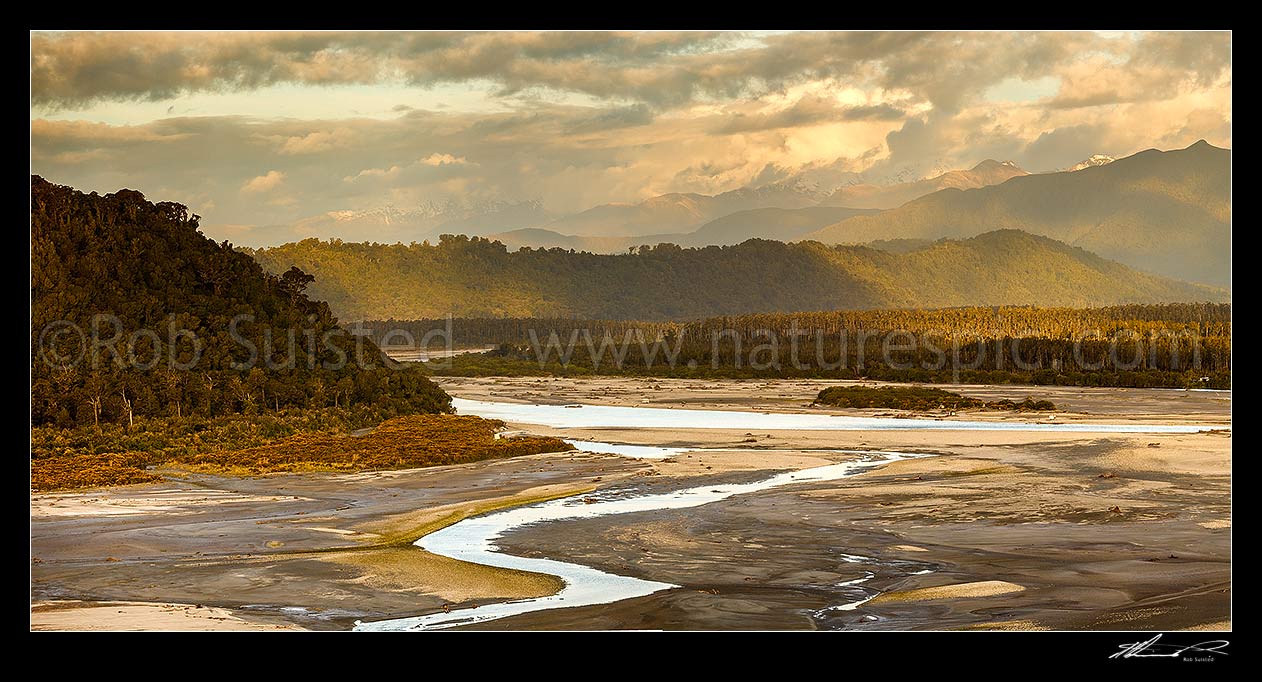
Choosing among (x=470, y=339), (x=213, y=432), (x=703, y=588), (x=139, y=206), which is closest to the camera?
(x=703, y=588)

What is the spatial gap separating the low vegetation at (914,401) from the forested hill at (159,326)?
822 inches

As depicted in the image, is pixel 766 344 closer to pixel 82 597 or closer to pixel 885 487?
pixel 885 487

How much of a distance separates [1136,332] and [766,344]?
27933 millimetres

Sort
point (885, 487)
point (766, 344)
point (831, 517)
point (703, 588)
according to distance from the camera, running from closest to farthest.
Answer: point (703, 588)
point (831, 517)
point (885, 487)
point (766, 344)

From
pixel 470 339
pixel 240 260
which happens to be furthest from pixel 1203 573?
pixel 470 339

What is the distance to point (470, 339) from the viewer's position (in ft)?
465

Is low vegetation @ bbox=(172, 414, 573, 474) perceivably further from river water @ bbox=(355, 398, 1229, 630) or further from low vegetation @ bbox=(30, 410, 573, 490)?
river water @ bbox=(355, 398, 1229, 630)

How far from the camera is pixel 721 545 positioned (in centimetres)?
1825

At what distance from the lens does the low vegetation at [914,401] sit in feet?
157
